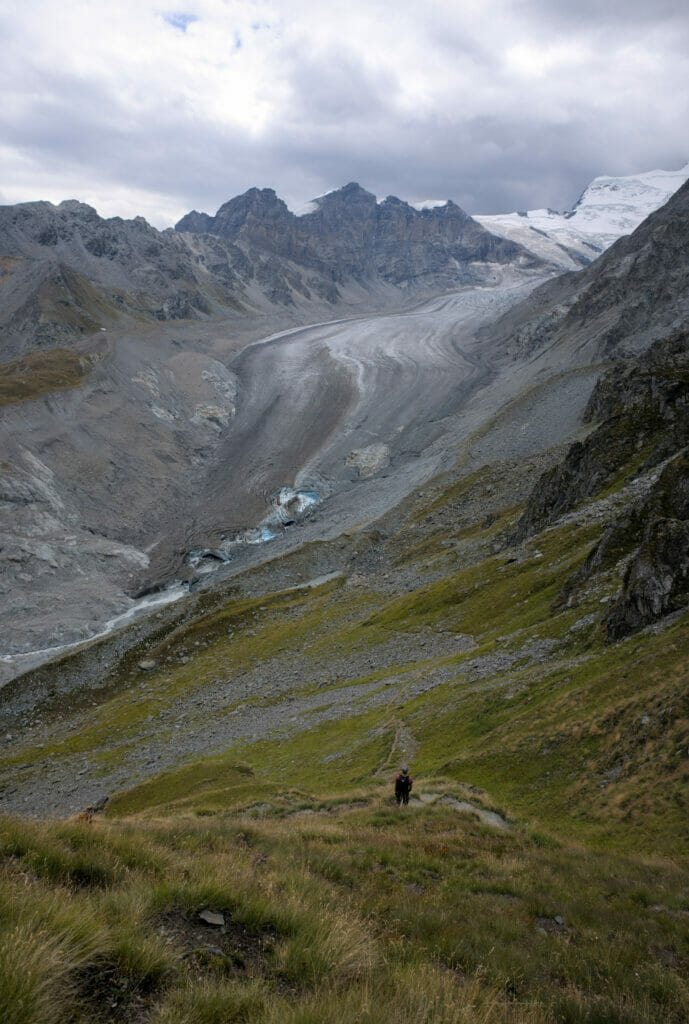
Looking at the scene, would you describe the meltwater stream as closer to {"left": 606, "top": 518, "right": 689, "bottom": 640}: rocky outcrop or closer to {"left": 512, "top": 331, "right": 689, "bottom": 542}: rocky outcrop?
{"left": 512, "top": 331, "right": 689, "bottom": 542}: rocky outcrop

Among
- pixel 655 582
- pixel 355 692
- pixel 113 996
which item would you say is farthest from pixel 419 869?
pixel 355 692

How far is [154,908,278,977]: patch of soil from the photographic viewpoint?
6.38m

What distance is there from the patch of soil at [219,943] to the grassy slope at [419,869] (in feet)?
0.10

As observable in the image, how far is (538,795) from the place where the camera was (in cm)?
1898

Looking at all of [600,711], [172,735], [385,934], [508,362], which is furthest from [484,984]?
[508,362]

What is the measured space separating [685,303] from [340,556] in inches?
2966

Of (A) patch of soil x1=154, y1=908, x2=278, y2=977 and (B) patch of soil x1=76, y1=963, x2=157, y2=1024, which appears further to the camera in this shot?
(A) patch of soil x1=154, y1=908, x2=278, y2=977

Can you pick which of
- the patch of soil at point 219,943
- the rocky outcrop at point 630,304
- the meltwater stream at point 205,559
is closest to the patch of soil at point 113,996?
the patch of soil at point 219,943

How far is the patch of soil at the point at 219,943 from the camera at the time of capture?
638 centimetres

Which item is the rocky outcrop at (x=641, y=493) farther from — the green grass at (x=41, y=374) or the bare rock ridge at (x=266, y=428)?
the green grass at (x=41, y=374)

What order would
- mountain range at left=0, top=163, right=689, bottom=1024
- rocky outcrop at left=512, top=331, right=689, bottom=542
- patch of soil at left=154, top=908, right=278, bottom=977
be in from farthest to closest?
rocky outcrop at left=512, top=331, right=689, bottom=542 → mountain range at left=0, top=163, right=689, bottom=1024 → patch of soil at left=154, top=908, right=278, bottom=977

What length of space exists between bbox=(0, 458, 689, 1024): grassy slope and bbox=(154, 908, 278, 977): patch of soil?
0.10 ft

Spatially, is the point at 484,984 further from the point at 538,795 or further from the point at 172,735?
the point at 172,735

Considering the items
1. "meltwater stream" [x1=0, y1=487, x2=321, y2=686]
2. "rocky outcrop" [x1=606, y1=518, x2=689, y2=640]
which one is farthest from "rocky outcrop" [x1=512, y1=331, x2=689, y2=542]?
"meltwater stream" [x1=0, y1=487, x2=321, y2=686]
